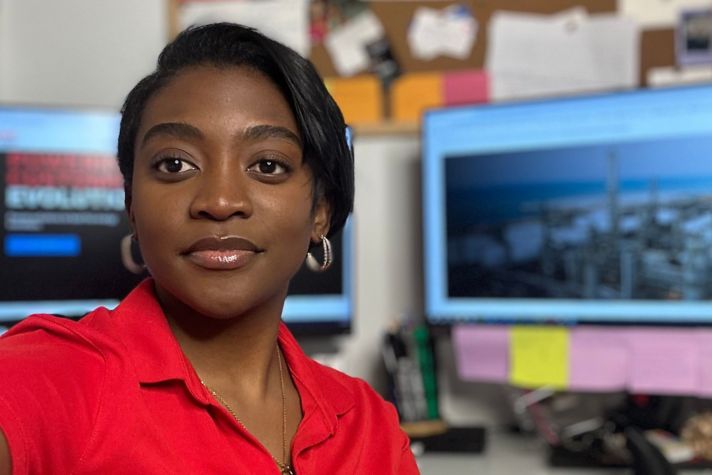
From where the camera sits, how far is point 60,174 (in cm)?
137

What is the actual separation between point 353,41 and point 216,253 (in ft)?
3.51

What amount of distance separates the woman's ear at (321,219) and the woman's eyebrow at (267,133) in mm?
83

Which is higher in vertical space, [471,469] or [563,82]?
[563,82]

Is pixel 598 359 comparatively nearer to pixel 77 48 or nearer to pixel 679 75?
pixel 679 75

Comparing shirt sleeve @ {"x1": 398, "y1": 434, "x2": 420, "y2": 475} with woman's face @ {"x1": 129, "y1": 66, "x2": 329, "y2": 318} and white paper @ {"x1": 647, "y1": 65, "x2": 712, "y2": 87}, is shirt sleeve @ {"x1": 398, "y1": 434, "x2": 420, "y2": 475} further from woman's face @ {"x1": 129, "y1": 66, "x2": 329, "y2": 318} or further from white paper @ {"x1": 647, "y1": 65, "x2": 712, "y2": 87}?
white paper @ {"x1": 647, "y1": 65, "x2": 712, "y2": 87}

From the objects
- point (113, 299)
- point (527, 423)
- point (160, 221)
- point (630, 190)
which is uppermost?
point (160, 221)

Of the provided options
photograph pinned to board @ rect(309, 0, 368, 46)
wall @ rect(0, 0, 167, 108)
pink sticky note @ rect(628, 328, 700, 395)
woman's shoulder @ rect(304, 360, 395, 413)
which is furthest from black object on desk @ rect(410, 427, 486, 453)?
wall @ rect(0, 0, 167, 108)

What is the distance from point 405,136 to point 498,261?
33 centimetres

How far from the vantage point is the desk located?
1249 millimetres

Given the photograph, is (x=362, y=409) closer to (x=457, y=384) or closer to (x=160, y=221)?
(x=160, y=221)

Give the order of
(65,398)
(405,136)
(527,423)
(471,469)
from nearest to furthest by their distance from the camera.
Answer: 1. (65,398)
2. (471,469)
3. (527,423)
4. (405,136)

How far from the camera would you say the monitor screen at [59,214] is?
4.40 ft

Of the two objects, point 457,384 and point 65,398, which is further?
point 457,384

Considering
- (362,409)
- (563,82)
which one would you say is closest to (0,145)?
(362,409)
